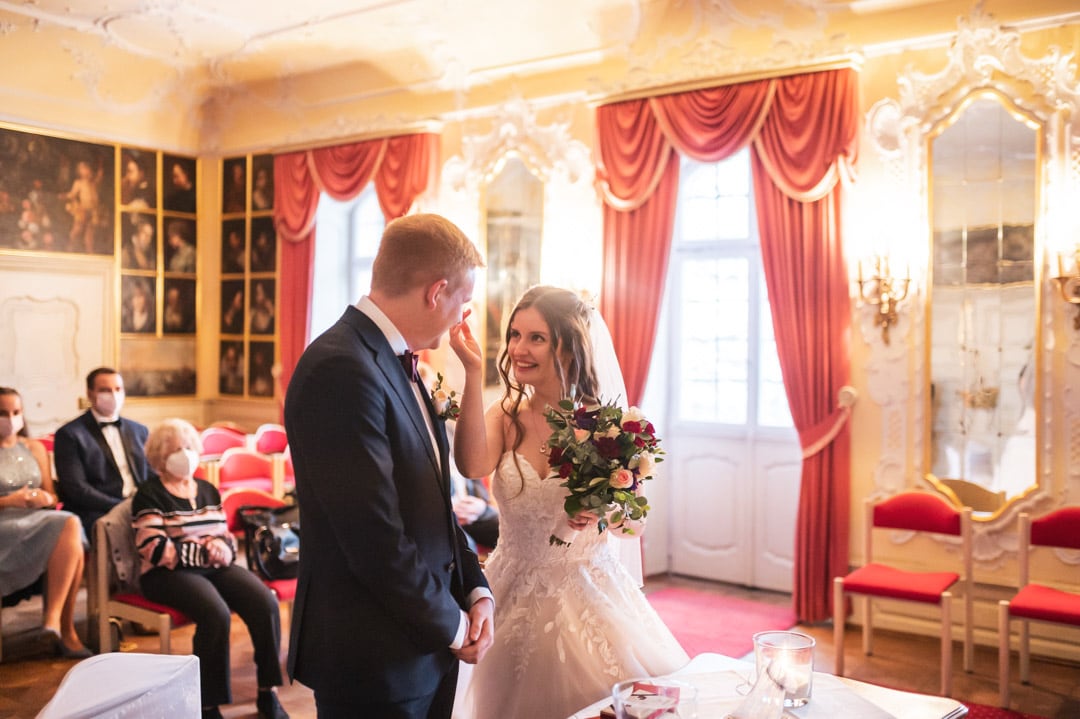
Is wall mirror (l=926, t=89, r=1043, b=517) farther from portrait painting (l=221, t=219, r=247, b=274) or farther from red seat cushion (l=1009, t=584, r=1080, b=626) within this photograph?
portrait painting (l=221, t=219, r=247, b=274)

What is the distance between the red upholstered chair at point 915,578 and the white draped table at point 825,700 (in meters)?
2.49

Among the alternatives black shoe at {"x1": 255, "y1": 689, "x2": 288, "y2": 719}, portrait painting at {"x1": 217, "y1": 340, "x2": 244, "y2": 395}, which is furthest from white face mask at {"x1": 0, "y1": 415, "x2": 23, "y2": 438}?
portrait painting at {"x1": 217, "y1": 340, "x2": 244, "y2": 395}

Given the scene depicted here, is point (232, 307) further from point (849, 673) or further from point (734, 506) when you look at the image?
point (849, 673)

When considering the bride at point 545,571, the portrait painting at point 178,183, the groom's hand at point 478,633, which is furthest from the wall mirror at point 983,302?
the portrait painting at point 178,183

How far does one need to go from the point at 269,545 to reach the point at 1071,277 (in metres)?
4.85

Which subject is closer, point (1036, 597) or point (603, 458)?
point (603, 458)

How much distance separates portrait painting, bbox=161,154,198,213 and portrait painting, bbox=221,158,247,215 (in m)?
0.31

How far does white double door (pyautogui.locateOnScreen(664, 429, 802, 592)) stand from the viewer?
24.3 feet

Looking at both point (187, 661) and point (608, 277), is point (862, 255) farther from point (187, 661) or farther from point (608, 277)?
point (187, 661)

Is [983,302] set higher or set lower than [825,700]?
higher

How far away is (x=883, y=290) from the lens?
6.38 metres

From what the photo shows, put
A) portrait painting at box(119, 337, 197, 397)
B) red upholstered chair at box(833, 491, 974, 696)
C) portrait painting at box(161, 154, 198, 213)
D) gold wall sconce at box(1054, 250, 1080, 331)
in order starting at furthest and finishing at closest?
portrait painting at box(161, 154, 198, 213) → portrait painting at box(119, 337, 197, 397) → gold wall sconce at box(1054, 250, 1080, 331) → red upholstered chair at box(833, 491, 974, 696)

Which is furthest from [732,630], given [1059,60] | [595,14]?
[595,14]

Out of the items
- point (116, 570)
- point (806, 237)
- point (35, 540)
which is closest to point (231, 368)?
point (35, 540)
